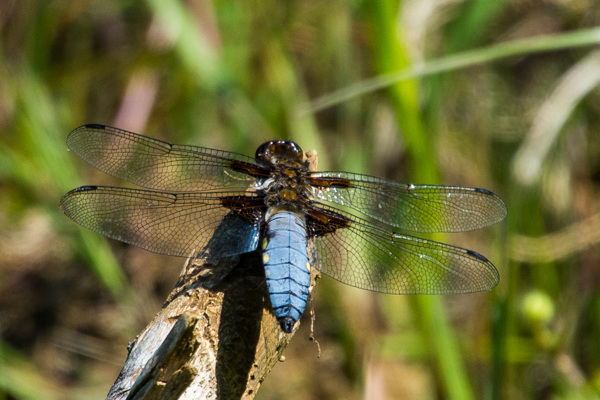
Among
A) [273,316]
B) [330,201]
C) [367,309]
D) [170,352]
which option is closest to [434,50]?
[367,309]

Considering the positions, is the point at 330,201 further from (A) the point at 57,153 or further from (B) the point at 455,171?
(B) the point at 455,171

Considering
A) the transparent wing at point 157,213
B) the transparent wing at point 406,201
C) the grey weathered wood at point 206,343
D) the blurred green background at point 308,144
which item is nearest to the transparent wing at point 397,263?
the transparent wing at point 406,201

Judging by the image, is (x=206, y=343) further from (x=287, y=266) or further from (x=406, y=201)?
(x=406, y=201)

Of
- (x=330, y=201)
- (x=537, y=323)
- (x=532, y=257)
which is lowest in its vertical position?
(x=537, y=323)

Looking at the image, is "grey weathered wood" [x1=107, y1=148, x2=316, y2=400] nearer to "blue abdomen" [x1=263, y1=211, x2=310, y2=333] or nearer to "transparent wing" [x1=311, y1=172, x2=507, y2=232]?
"blue abdomen" [x1=263, y1=211, x2=310, y2=333]

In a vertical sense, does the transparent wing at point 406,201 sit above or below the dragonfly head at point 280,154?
below

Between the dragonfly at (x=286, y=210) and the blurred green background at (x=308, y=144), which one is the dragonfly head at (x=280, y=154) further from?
the blurred green background at (x=308, y=144)
